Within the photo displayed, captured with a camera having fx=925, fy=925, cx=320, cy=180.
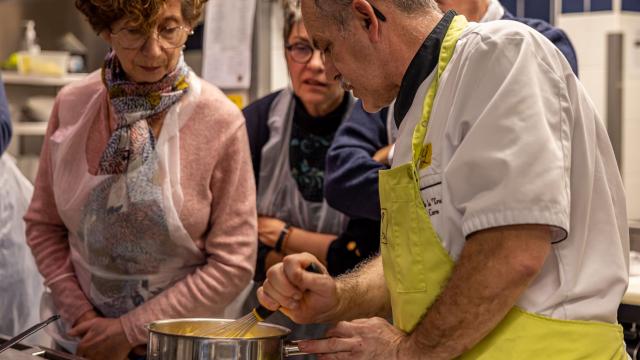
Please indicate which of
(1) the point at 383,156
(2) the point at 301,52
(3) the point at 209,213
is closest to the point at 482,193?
(3) the point at 209,213

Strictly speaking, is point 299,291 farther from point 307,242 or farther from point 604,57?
point 604,57

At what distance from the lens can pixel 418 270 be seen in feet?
4.10

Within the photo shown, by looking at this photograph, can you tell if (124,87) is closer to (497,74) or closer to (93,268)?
(93,268)

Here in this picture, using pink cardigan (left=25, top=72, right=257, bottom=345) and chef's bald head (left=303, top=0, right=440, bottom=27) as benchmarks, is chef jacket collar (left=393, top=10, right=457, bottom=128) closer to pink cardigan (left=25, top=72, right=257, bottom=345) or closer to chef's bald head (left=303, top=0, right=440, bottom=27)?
chef's bald head (left=303, top=0, right=440, bottom=27)

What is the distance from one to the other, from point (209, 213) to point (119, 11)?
17.1 inches

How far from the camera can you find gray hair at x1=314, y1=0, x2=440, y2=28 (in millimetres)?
1256

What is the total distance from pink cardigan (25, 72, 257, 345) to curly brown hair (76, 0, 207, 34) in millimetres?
208

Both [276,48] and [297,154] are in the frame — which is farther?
[276,48]

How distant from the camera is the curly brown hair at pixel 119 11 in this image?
174cm

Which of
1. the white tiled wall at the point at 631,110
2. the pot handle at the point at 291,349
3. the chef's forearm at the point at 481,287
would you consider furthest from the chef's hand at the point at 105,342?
the white tiled wall at the point at 631,110

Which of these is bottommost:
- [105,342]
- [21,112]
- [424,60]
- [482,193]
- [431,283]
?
[21,112]

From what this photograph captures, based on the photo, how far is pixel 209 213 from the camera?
73.9 inches

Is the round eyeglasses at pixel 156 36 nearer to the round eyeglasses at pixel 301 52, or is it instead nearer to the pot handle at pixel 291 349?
the round eyeglasses at pixel 301 52

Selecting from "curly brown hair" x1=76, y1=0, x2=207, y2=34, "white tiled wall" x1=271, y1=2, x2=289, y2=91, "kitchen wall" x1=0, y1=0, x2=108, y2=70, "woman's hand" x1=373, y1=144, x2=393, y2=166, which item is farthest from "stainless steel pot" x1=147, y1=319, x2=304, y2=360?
"kitchen wall" x1=0, y1=0, x2=108, y2=70
